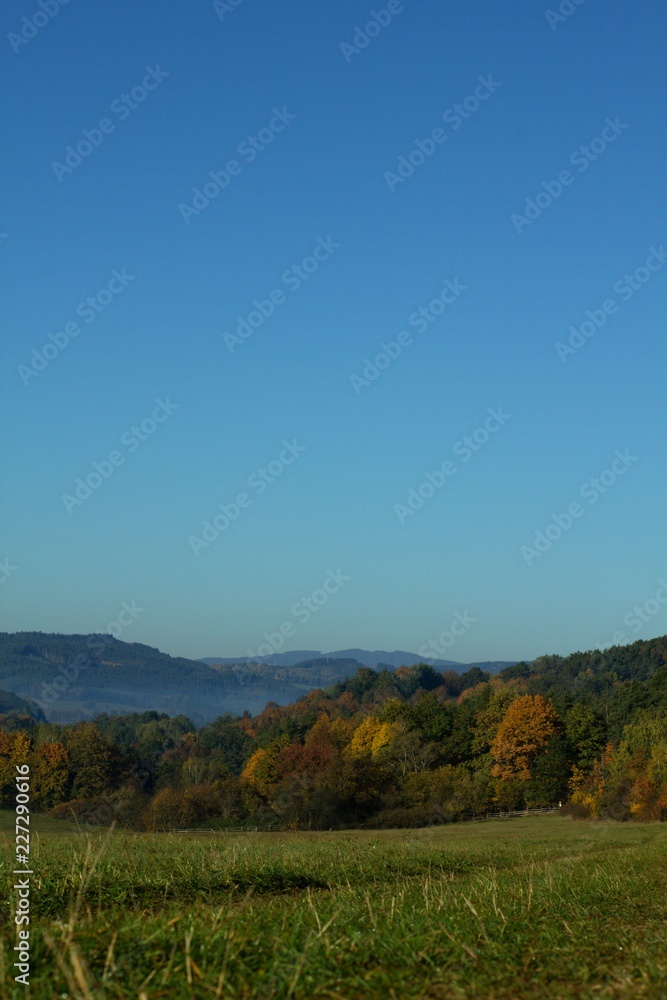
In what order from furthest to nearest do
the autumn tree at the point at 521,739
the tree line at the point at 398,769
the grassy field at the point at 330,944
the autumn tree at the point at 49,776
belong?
1. the autumn tree at the point at 49,776
2. the autumn tree at the point at 521,739
3. the tree line at the point at 398,769
4. the grassy field at the point at 330,944

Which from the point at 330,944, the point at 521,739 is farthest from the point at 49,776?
the point at 330,944

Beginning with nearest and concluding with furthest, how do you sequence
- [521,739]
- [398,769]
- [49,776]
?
1. [398,769]
2. [521,739]
3. [49,776]

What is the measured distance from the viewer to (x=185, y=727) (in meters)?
167

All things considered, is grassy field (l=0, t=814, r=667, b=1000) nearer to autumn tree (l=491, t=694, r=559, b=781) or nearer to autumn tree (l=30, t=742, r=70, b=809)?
autumn tree (l=491, t=694, r=559, b=781)

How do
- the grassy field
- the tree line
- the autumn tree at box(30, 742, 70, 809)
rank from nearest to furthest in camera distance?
the grassy field
the tree line
the autumn tree at box(30, 742, 70, 809)

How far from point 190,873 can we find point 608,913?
5.76 metres

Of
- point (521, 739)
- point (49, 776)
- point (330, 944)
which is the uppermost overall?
point (330, 944)

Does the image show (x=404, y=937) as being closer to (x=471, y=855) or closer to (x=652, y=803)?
(x=471, y=855)

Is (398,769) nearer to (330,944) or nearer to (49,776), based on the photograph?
(49,776)

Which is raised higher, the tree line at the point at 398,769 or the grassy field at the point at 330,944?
the grassy field at the point at 330,944

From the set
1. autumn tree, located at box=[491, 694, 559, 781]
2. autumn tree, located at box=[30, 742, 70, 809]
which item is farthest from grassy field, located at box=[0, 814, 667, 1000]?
autumn tree, located at box=[30, 742, 70, 809]

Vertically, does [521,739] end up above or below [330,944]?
below

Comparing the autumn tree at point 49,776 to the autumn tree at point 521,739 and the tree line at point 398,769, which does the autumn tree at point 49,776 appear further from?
the autumn tree at point 521,739

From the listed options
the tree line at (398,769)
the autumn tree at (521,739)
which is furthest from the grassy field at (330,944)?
the autumn tree at (521,739)
